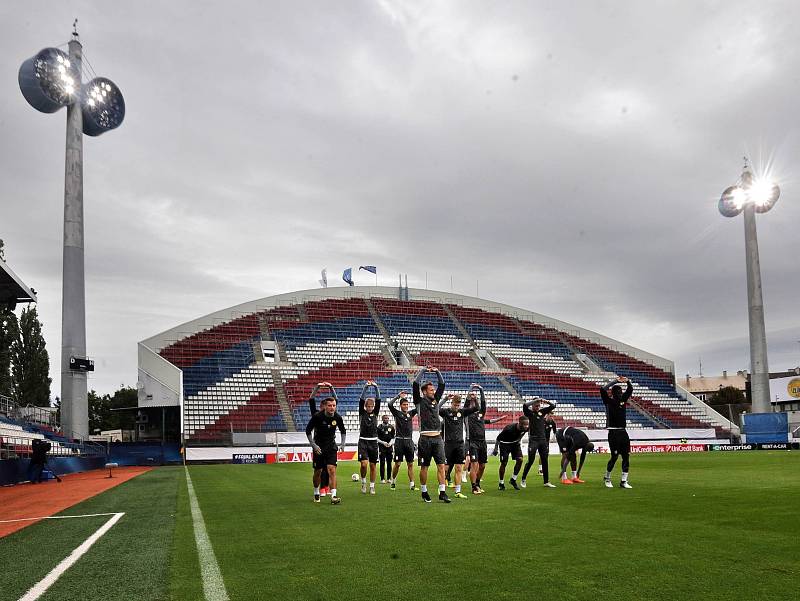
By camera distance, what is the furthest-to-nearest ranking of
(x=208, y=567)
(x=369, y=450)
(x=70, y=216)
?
(x=70, y=216) → (x=369, y=450) → (x=208, y=567)

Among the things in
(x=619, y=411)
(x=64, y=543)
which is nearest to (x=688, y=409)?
(x=619, y=411)

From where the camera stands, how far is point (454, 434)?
12594mm

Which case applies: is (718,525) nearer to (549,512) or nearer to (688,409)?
(549,512)

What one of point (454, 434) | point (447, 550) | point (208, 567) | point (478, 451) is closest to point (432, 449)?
point (454, 434)

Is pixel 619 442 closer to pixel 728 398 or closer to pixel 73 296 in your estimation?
pixel 73 296

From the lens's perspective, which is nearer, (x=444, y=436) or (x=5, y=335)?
(x=444, y=436)

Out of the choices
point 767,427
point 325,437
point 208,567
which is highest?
point 325,437

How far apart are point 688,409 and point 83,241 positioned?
156 ft

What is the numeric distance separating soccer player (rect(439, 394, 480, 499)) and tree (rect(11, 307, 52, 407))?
55.9 meters

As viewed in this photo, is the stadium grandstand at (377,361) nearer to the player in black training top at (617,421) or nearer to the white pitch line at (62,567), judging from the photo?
the player in black training top at (617,421)

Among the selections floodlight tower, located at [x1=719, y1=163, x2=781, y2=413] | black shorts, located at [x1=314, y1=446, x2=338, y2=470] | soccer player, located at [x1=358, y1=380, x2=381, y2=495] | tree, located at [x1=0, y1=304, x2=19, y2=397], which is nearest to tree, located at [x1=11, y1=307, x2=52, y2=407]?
tree, located at [x1=0, y1=304, x2=19, y2=397]

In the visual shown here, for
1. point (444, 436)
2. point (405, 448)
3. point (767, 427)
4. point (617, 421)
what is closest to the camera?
point (444, 436)

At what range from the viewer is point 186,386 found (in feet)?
149

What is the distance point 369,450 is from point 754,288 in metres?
47.0
